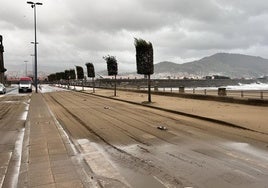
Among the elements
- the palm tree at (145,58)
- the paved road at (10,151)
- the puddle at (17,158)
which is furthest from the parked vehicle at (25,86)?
the puddle at (17,158)

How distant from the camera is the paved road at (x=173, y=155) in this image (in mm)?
7258

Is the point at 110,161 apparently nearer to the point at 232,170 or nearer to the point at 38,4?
the point at 232,170

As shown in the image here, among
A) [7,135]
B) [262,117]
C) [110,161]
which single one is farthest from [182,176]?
[262,117]

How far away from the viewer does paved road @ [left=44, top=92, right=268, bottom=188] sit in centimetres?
726

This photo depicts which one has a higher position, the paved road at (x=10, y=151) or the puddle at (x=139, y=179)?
the puddle at (x=139, y=179)

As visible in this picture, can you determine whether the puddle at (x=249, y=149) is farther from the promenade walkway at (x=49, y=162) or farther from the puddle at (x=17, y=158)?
the puddle at (x=17, y=158)

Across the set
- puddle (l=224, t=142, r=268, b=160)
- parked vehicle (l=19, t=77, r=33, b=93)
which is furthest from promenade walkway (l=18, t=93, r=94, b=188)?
parked vehicle (l=19, t=77, r=33, b=93)

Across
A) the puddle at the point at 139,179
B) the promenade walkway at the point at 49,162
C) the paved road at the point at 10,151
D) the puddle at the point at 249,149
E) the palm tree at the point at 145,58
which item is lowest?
the paved road at the point at 10,151

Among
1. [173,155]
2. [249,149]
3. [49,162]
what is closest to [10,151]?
[49,162]

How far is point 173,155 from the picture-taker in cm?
952

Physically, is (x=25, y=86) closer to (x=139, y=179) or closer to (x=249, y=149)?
(x=249, y=149)

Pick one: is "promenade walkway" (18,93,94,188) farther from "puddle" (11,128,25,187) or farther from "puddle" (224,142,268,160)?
"puddle" (224,142,268,160)

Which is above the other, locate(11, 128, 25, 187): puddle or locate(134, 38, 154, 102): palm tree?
locate(134, 38, 154, 102): palm tree

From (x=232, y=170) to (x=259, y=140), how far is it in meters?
4.14
